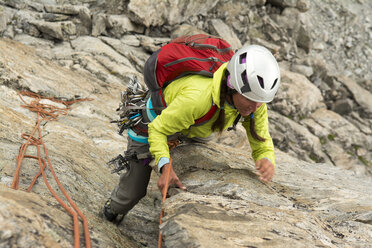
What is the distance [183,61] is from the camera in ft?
14.4

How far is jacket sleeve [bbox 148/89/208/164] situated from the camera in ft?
12.8

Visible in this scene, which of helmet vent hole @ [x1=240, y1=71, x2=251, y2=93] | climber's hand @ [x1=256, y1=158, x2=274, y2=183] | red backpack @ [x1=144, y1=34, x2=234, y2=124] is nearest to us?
helmet vent hole @ [x1=240, y1=71, x2=251, y2=93]

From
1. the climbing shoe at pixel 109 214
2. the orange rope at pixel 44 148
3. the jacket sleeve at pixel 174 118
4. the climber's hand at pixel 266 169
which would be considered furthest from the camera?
the climbing shoe at pixel 109 214

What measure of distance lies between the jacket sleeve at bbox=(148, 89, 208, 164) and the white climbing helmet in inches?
22.7

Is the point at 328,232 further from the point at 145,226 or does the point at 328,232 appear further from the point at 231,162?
the point at 145,226

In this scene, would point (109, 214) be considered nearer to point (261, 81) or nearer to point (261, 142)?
point (261, 142)

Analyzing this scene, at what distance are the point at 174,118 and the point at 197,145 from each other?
243 centimetres

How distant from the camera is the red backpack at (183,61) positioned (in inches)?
172

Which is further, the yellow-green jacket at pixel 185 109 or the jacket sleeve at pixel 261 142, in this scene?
the jacket sleeve at pixel 261 142

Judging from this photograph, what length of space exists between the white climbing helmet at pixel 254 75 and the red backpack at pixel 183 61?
594 mm

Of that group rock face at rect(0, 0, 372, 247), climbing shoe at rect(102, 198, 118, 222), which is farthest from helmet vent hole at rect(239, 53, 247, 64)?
climbing shoe at rect(102, 198, 118, 222)

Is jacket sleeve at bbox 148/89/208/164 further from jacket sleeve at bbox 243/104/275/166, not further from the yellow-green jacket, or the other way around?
jacket sleeve at bbox 243/104/275/166

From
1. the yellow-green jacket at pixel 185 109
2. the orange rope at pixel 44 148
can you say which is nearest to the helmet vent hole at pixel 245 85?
the yellow-green jacket at pixel 185 109

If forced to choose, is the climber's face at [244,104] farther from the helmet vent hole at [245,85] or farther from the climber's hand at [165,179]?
Result: the climber's hand at [165,179]
